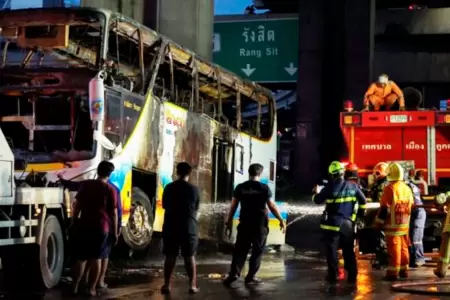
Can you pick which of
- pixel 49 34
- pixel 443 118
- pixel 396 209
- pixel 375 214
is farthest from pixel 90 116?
pixel 443 118

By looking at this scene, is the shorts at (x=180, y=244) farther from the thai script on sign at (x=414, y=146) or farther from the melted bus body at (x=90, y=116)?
the thai script on sign at (x=414, y=146)

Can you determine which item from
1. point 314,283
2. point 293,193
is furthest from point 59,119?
point 293,193

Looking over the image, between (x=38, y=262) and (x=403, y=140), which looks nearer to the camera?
(x=38, y=262)

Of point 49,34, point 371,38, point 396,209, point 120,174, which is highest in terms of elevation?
point 371,38

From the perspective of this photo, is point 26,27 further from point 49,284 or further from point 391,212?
point 391,212

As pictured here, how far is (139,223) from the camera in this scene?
12531mm

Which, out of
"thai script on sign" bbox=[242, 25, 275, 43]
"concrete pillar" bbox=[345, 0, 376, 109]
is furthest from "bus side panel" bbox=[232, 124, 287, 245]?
"thai script on sign" bbox=[242, 25, 275, 43]

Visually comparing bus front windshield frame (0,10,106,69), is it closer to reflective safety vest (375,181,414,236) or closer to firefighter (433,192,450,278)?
reflective safety vest (375,181,414,236)

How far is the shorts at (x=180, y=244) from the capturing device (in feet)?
30.6

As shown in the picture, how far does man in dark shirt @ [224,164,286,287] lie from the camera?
1030 centimetres

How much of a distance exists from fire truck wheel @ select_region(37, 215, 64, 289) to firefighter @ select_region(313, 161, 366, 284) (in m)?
3.41

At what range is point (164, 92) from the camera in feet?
44.2

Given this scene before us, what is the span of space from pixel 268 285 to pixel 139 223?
9.30ft

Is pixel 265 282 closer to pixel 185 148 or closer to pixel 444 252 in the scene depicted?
pixel 444 252
